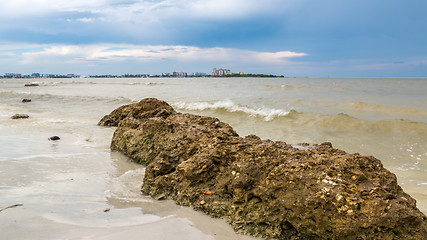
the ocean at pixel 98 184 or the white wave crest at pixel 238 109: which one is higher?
the white wave crest at pixel 238 109

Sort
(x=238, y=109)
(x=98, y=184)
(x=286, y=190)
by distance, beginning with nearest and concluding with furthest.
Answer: (x=286, y=190), (x=98, y=184), (x=238, y=109)

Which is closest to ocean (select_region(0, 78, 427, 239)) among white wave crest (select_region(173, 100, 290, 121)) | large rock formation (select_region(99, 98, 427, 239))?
large rock formation (select_region(99, 98, 427, 239))

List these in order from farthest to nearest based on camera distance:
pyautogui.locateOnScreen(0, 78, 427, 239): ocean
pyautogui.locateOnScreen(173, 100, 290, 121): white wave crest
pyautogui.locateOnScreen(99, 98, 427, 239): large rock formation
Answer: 1. pyautogui.locateOnScreen(173, 100, 290, 121): white wave crest
2. pyautogui.locateOnScreen(0, 78, 427, 239): ocean
3. pyautogui.locateOnScreen(99, 98, 427, 239): large rock formation

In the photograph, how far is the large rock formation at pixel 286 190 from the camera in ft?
6.94

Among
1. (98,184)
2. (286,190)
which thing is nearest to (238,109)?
(98,184)

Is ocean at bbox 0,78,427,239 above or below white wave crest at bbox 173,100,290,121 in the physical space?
below

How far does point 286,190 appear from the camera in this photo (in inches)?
95.8

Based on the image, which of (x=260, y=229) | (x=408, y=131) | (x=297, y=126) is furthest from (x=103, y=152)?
(x=408, y=131)

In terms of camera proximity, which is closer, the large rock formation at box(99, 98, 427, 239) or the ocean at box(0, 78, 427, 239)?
the large rock formation at box(99, 98, 427, 239)

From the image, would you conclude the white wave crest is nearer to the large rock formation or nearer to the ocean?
the ocean

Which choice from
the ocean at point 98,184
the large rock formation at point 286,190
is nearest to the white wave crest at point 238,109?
the ocean at point 98,184

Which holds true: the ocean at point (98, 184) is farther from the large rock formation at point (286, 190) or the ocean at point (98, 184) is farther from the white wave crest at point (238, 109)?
the white wave crest at point (238, 109)

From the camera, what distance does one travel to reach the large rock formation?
6.94 feet

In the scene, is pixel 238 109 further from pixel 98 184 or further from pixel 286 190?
pixel 286 190
